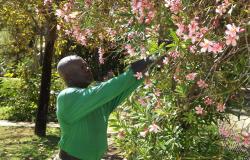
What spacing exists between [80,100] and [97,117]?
12.2 inches

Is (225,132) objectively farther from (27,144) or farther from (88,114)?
(27,144)

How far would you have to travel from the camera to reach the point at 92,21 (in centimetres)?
430

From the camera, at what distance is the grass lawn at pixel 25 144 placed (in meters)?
9.14

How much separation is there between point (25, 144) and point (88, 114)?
676 cm

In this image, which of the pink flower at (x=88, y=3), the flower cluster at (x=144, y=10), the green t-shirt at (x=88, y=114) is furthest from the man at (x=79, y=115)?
the pink flower at (x=88, y=3)

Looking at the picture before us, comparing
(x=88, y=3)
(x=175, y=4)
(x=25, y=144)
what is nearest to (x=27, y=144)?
(x=25, y=144)

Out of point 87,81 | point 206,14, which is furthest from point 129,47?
point 206,14

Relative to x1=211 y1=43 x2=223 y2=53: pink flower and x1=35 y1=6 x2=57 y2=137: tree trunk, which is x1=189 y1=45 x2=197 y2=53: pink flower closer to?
x1=211 y1=43 x2=223 y2=53: pink flower

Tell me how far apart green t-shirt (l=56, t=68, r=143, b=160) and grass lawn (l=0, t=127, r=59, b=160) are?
219 inches

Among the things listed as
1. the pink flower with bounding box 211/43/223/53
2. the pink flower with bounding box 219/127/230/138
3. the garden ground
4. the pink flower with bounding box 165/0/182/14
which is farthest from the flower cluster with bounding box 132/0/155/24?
the garden ground

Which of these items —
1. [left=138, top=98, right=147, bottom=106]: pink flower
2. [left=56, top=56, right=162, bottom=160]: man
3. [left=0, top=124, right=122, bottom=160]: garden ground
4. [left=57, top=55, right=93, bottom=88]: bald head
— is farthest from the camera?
[left=0, top=124, right=122, bottom=160]: garden ground

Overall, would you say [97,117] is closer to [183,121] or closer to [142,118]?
[142,118]

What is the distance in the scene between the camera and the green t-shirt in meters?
3.19

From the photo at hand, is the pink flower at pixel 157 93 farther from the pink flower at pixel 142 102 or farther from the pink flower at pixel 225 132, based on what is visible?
the pink flower at pixel 225 132
